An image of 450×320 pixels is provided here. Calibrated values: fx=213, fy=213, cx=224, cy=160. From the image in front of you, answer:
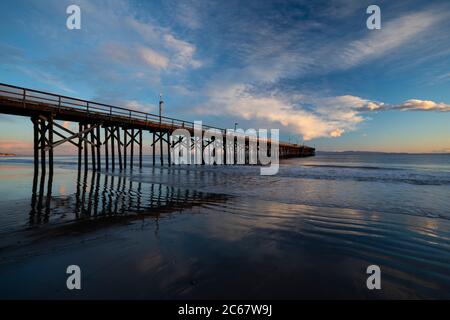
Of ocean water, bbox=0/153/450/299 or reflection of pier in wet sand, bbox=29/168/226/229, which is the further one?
reflection of pier in wet sand, bbox=29/168/226/229

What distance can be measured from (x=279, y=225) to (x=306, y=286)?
97.8 inches

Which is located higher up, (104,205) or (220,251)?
(104,205)

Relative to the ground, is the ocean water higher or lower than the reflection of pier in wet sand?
lower

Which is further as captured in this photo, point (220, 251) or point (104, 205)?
point (104, 205)

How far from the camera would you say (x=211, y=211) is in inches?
250

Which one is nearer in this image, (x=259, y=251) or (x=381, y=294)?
(x=381, y=294)

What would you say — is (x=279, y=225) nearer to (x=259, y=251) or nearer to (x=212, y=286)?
(x=259, y=251)

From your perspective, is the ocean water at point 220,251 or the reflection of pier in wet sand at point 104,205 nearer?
the ocean water at point 220,251

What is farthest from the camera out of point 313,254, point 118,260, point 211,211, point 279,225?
point 211,211

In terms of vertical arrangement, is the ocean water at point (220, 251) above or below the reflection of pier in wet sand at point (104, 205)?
below

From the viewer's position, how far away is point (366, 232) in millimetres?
4652
